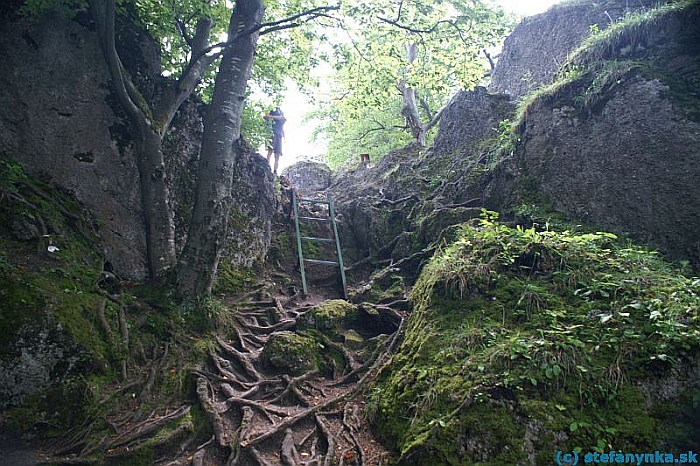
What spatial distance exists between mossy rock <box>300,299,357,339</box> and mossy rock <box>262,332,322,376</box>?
1.45 ft

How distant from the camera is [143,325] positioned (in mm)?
5754

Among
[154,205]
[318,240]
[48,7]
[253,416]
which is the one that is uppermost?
[48,7]

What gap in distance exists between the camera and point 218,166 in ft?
21.7

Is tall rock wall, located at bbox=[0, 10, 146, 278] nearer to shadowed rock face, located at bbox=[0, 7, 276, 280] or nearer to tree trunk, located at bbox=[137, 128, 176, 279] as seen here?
shadowed rock face, located at bbox=[0, 7, 276, 280]

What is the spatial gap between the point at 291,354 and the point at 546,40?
11178mm

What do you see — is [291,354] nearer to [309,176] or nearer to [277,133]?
[277,133]

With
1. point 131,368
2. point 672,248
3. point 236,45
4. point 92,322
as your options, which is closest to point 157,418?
point 131,368

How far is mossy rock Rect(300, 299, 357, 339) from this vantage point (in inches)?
268

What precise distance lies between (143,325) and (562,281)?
5477mm

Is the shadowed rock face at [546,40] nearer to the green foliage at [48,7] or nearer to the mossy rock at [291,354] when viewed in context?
the mossy rock at [291,354]

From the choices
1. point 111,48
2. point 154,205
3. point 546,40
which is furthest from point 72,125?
point 546,40

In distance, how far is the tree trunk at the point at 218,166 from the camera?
6410mm

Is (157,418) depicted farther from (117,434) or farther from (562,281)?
(562,281)

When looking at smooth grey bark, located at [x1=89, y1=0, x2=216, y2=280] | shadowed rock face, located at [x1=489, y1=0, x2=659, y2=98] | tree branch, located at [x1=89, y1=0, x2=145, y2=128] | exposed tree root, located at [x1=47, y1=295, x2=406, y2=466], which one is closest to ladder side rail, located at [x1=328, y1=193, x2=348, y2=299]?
exposed tree root, located at [x1=47, y1=295, x2=406, y2=466]
